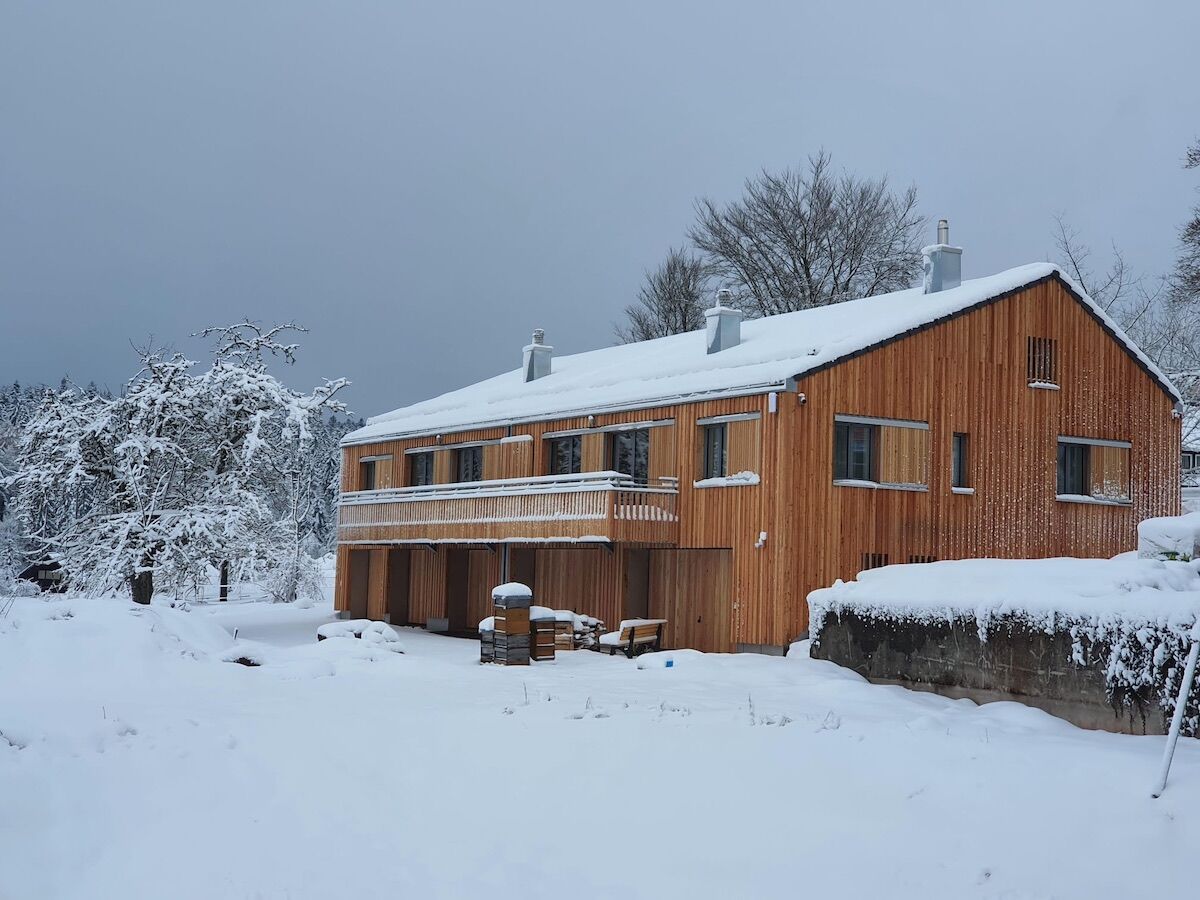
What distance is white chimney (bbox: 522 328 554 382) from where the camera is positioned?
1433 inches

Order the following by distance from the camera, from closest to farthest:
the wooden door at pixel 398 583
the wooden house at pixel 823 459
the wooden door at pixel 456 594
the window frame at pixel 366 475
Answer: the wooden house at pixel 823 459 → the wooden door at pixel 456 594 → the wooden door at pixel 398 583 → the window frame at pixel 366 475

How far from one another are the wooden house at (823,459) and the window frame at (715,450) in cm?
5

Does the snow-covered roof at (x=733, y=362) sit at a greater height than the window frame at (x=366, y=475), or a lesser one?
greater

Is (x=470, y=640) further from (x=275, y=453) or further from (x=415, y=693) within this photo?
(x=415, y=693)

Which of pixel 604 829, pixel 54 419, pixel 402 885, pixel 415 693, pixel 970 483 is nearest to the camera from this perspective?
pixel 402 885

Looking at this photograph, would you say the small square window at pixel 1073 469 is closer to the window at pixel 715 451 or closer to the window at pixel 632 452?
the window at pixel 715 451

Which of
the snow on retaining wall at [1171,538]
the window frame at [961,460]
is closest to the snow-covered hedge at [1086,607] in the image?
the snow on retaining wall at [1171,538]

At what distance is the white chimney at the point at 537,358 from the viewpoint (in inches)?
1433

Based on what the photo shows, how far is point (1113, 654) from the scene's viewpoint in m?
14.2

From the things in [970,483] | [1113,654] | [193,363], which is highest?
[193,363]

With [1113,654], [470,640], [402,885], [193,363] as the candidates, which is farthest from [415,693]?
[193,363]

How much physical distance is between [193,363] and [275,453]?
116 inches

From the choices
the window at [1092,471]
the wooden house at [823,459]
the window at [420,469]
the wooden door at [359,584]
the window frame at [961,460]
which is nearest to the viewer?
the wooden house at [823,459]

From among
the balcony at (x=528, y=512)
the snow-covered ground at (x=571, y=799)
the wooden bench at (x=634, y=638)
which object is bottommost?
the snow-covered ground at (x=571, y=799)
